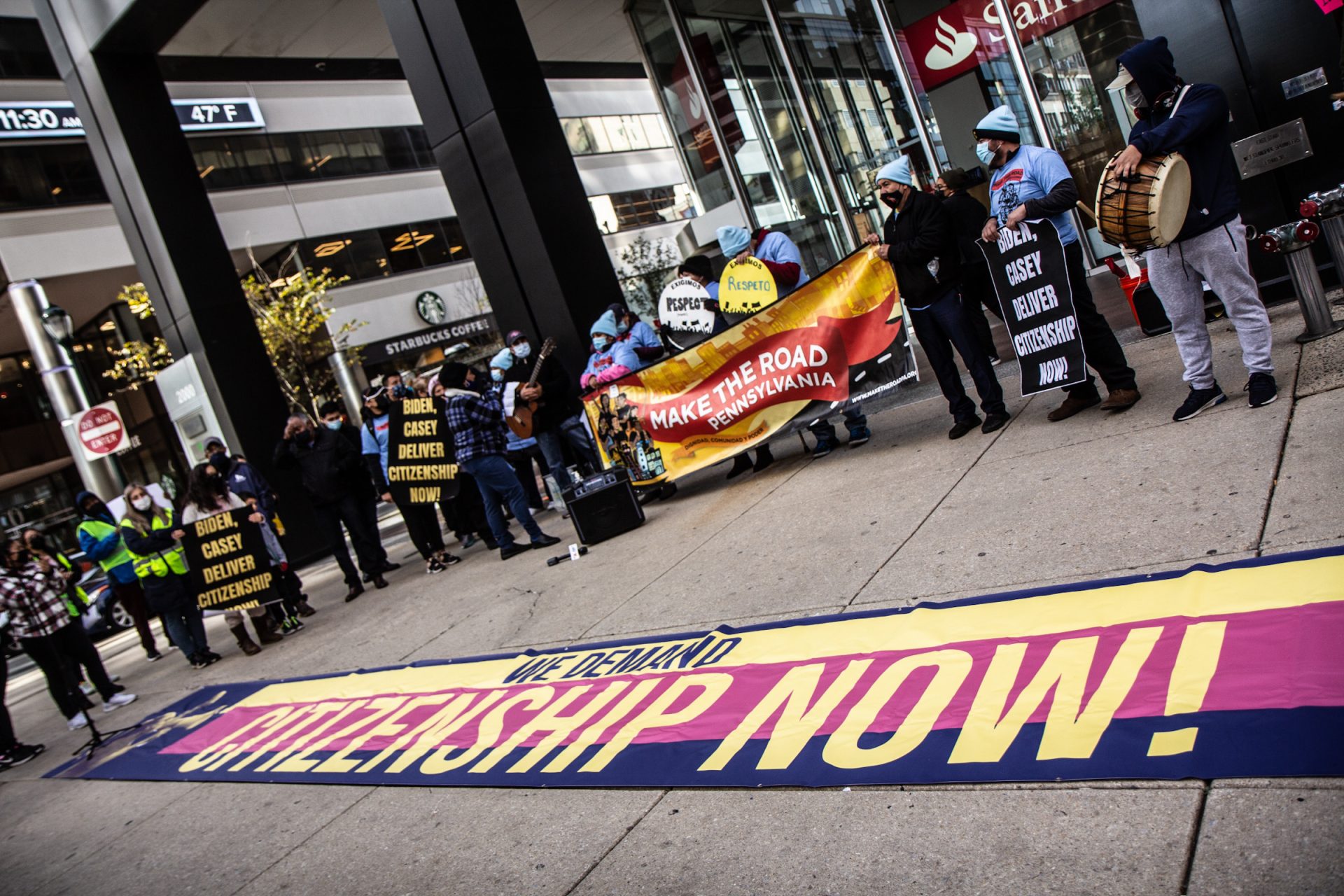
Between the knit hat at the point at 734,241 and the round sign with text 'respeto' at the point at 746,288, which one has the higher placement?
the knit hat at the point at 734,241

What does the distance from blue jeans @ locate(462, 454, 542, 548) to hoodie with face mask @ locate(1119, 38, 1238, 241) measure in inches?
230

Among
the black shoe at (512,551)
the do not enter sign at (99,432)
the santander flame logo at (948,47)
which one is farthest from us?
the do not enter sign at (99,432)

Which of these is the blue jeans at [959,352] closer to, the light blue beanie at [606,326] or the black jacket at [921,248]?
the black jacket at [921,248]

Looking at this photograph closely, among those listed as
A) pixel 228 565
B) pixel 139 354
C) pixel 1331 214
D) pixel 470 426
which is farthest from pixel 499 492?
pixel 139 354

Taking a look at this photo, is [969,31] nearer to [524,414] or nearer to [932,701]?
[524,414]

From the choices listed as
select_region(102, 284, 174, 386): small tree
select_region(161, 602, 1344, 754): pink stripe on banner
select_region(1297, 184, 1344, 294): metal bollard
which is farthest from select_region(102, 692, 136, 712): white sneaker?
select_region(102, 284, 174, 386): small tree

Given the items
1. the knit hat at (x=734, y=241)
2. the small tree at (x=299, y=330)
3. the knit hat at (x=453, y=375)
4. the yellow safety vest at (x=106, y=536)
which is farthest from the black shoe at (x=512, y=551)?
the small tree at (x=299, y=330)

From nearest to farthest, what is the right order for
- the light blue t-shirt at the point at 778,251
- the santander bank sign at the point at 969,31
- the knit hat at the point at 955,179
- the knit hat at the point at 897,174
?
the knit hat at the point at 897,174
the knit hat at the point at 955,179
the light blue t-shirt at the point at 778,251
the santander bank sign at the point at 969,31

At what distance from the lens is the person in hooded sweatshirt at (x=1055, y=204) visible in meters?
5.96

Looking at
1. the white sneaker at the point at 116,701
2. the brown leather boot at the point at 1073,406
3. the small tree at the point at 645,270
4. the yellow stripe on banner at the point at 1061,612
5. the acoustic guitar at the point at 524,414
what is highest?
the small tree at the point at 645,270

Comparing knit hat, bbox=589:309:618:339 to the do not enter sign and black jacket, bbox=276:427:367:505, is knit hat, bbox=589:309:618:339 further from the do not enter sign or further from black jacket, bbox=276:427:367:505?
the do not enter sign

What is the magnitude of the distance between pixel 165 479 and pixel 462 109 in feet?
76.9

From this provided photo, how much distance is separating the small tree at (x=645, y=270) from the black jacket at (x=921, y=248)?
34.3 metres

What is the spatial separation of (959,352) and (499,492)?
4.44 metres
